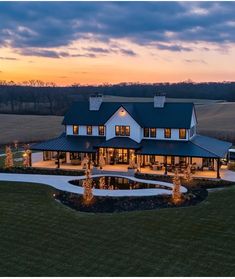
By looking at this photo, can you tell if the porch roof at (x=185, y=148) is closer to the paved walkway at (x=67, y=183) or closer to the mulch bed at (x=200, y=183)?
the mulch bed at (x=200, y=183)

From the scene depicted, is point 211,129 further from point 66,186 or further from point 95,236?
point 95,236

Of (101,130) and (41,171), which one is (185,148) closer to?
(101,130)

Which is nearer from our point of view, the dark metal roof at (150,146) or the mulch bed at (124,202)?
the mulch bed at (124,202)

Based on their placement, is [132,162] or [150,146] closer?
[132,162]

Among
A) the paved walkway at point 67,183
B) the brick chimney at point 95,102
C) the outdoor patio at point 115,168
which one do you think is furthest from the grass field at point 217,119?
the paved walkway at point 67,183

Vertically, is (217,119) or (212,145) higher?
(212,145)

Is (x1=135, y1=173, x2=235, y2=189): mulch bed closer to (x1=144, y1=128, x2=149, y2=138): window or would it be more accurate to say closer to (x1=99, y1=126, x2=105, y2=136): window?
(x1=144, y1=128, x2=149, y2=138): window

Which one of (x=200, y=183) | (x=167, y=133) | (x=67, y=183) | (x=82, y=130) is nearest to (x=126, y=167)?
(x=167, y=133)
